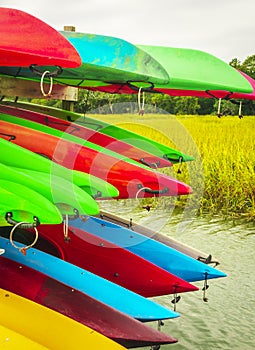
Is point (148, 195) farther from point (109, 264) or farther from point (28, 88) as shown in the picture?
point (28, 88)

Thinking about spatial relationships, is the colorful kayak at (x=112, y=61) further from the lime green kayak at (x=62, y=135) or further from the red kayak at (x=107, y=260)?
the red kayak at (x=107, y=260)

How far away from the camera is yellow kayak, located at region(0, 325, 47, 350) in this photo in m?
2.25

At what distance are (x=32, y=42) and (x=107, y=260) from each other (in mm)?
1458

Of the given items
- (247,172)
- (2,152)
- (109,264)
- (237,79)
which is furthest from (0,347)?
(247,172)

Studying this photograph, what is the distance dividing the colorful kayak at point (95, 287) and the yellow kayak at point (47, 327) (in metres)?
0.44

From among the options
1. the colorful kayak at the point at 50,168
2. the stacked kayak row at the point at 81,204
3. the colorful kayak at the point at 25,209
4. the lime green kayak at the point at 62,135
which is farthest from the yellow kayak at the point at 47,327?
the lime green kayak at the point at 62,135

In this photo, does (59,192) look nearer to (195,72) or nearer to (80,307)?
(80,307)

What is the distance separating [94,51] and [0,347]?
1.68 meters

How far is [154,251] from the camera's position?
3855 mm

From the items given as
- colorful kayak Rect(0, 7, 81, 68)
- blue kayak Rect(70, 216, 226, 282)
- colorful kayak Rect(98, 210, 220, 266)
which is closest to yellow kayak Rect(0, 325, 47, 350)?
colorful kayak Rect(0, 7, 81, 68)

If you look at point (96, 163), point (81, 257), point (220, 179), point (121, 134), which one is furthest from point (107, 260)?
point (220, 179)

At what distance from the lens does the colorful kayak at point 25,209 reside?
7.77 feet

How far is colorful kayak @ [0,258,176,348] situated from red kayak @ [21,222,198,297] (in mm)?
513

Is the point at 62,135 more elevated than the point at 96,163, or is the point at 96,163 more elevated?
the point at 62,135
